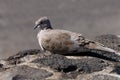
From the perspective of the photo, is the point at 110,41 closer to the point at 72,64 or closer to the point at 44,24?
the point at 44,24

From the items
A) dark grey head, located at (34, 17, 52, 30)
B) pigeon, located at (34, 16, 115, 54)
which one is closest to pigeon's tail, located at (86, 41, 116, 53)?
pigeon, located at (34, 16, 115, 54)

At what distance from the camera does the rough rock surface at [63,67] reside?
6945 mm

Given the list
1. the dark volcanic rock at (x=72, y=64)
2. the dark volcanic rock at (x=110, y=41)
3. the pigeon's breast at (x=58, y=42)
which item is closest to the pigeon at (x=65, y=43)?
the pigeon's breast at (x=58, y=42)

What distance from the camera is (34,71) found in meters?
Result: 7.08

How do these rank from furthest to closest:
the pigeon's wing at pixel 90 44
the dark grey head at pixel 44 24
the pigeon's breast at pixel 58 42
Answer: the dark grey head at pixel 44 24
the pigeon's wing at pixel 90 44
the pigeon's breast at pixel 58 42

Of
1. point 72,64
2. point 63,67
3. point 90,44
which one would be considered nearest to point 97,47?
point 90,44

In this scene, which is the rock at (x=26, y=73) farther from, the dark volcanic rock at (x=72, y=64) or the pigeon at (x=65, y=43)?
the pigeon at (x=65, y=43)

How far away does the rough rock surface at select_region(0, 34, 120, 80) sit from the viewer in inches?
273

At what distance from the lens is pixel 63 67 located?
23.5 ft

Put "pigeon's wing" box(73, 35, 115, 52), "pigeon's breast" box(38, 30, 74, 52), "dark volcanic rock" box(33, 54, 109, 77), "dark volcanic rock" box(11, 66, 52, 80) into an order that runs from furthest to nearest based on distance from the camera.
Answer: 1. "pigeon's wing" box(73, 35, 115, 52)
2. "pigeon's breast" box(38, 30, 74, 52)
3. "dark volcanic rock" box(33, 54, 109, 77)
4. "dark volcanic rock" box(11, 66, 52, 80)

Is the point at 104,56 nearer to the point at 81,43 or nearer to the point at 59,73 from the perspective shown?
the point at 81,43

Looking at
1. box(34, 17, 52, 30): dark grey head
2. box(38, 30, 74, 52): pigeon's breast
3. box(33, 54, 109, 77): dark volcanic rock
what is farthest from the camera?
box(34, 17, 52, 30): dark grey head

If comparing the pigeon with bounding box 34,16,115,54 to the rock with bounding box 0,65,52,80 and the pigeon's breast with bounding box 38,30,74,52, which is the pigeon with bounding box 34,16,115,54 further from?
the rock with bounding box 0,65,52,80

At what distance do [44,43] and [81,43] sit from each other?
1.86 feet
